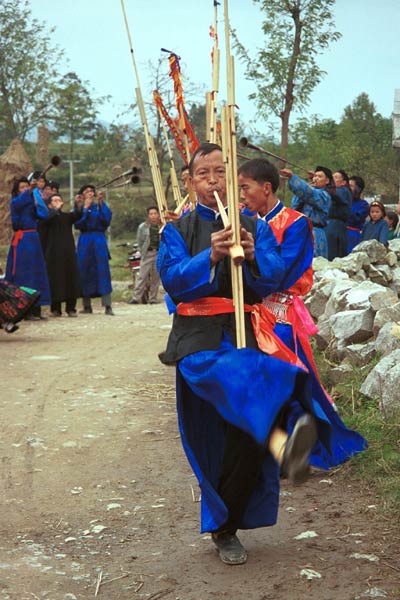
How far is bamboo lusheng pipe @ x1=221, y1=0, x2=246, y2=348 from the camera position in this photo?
11.4 feet

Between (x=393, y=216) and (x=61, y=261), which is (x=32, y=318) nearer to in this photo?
(x=61, y=261)

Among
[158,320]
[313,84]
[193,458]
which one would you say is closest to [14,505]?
[193,458]

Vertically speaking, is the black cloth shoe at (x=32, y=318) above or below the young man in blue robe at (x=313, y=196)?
below

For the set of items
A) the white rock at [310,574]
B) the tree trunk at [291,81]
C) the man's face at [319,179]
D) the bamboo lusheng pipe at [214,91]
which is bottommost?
the white rock at [310,574]

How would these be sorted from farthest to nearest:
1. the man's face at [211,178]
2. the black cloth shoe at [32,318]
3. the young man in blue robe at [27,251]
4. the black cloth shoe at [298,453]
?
1. the black cloth shoe at [32,318]
2. the young man in blue robe at [27,251]
3. the man's face at [211,178]
4. the black cloth shoe at [298,453]

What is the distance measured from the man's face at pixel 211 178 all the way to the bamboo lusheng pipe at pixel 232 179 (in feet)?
0.85

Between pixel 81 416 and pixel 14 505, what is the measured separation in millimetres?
1910

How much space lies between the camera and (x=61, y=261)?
13.3 meters

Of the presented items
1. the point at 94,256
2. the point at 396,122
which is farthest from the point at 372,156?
the point at 94,256

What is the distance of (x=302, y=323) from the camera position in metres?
5.18

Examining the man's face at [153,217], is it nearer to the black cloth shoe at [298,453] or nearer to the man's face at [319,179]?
the man's face at [319,179]

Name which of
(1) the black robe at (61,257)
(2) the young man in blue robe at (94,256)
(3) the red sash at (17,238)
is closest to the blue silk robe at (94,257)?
(2) the young man in blue robe at (94,256)

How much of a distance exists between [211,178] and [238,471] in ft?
3.76

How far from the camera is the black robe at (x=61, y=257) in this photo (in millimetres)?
13078
